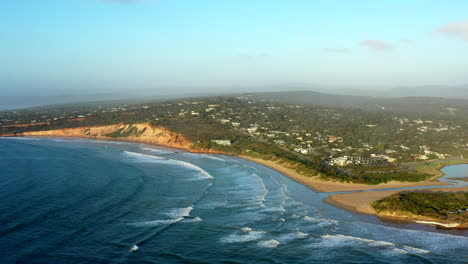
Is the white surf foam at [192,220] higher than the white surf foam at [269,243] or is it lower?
higher

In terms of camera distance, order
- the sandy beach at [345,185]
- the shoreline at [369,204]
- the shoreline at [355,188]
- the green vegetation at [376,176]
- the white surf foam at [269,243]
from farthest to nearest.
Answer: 1. the green vegetation at [376,176]
2. the sandy beach at [345,185]
3. the shoreline at [355,188]
4. the shoreline at [369,204]
5. the white surf foam at [269,243]

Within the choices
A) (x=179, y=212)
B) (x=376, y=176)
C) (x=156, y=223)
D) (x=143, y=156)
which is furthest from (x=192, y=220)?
(x=143, y=156)

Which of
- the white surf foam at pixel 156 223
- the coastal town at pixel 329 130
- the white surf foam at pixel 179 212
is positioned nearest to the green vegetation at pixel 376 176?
the coastal town at pixel 329 130

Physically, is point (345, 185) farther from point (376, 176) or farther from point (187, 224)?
point (187, 224)

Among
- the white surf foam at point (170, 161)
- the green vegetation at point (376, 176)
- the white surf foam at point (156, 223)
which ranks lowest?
the white surf foam at point (156, 223)

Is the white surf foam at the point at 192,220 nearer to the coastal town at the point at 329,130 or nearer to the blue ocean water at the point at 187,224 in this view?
the blue ocean water at the point at 187,224

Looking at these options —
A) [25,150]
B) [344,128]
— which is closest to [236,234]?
[25,150]

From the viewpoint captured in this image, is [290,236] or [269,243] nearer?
[269,243]
